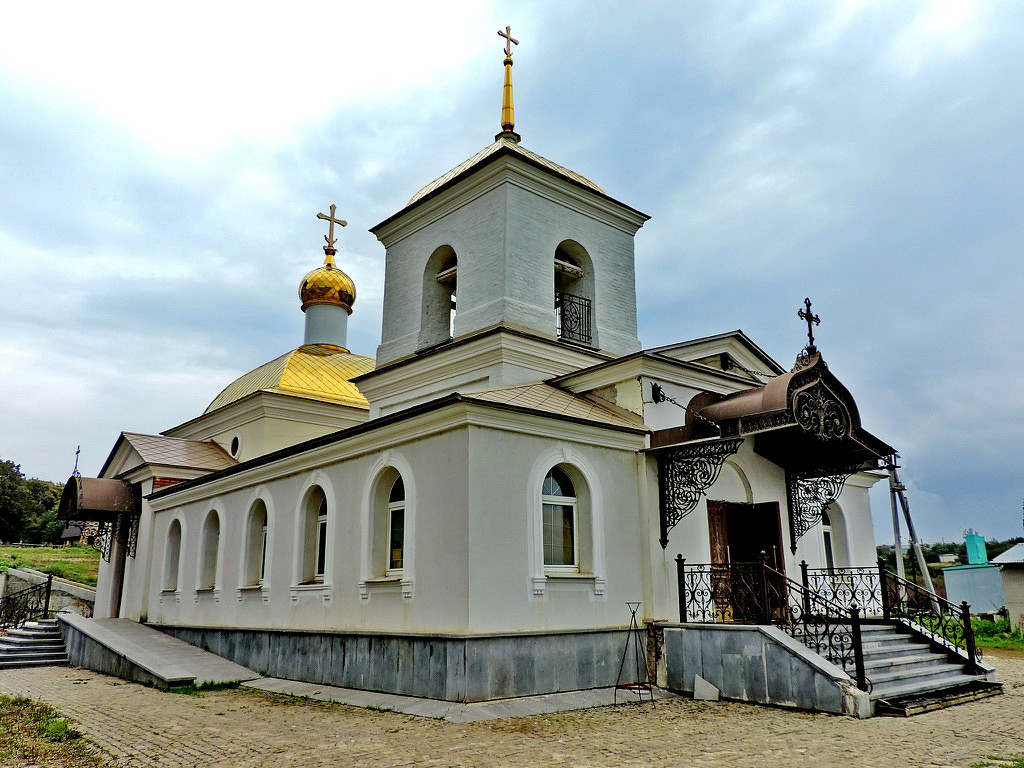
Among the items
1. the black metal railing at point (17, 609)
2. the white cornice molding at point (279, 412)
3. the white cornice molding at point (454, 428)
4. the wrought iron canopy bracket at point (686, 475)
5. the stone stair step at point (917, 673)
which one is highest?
the white cornice molding at point (279, 412)

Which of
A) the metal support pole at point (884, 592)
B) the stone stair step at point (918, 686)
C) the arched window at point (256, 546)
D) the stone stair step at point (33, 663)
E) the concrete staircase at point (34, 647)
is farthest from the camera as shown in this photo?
the concrete staircase at point (34, 647)

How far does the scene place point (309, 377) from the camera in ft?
70.1

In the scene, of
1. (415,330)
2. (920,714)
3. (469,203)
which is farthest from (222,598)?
(920,714)

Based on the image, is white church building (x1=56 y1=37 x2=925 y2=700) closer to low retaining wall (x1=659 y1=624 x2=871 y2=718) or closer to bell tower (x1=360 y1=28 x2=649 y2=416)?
bell tower (x1=360 y1=28 x2=649 y2=416)

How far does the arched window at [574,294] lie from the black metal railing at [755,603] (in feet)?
17.9

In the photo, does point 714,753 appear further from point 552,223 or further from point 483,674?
point 552,223

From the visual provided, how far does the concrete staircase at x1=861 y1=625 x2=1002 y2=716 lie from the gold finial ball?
16630 millimetres

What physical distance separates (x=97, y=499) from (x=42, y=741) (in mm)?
12622

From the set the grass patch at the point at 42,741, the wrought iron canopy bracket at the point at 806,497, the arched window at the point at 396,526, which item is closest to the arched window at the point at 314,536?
the arched window at the point at 396,526

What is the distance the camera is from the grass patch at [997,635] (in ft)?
59.5

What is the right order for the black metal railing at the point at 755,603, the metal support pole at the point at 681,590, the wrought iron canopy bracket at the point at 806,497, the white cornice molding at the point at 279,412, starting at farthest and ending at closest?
the white cornice molding at the point at 279,412 → the wrought iron canopy bracket at the point at 806,497 → the metal support pole at the point at 681,590 → the black metal railing at the point at 755,603

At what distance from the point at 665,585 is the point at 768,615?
4.90ft

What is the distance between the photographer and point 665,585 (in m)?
11.4

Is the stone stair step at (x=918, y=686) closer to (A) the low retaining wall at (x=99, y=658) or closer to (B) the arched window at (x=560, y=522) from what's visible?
(B) the arched window at (x=560, y=522)
